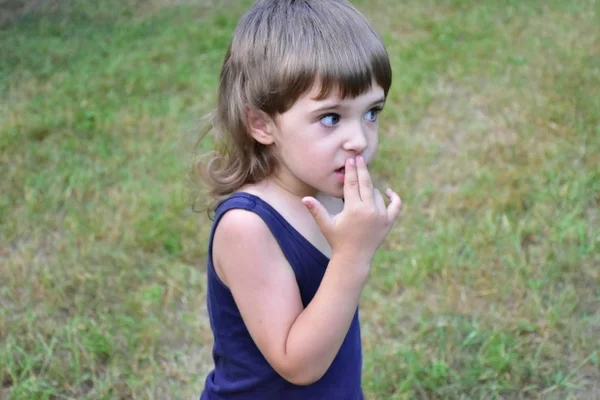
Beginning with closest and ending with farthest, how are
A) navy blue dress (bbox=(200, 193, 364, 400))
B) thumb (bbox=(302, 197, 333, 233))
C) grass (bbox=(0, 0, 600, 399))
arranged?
thumb (bbox=(302, 197, 333, 233)), navy blue dress (bbox=(200, 193, 364, 400)), grass (bbox=(0, 0, 600, 399))

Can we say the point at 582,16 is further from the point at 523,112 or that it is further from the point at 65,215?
the point at 65,215

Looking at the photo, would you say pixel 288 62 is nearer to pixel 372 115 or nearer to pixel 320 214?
pixel 372 115

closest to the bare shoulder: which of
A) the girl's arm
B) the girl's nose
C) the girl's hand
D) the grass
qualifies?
the girl's arm

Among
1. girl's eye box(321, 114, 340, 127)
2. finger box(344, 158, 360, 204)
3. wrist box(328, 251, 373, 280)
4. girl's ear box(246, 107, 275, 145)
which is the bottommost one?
wrist box(328, 251, 373, 280)

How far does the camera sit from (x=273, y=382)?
1.46 m

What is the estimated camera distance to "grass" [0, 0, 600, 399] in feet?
8.18

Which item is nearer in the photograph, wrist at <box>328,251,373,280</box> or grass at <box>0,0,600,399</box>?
wrist at <box>328,251,373,280</box>

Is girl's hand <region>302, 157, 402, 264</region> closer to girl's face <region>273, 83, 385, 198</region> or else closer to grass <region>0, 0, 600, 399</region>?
girl's face <region>273, 83, 385, 198</region>

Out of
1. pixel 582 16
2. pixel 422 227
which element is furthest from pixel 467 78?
pixel 422 227

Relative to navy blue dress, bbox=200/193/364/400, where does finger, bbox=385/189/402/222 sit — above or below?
above

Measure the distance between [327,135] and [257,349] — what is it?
48 cm

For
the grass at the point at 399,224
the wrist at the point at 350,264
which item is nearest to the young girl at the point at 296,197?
the wrist at the point at 350,264

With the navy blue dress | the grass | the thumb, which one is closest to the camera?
the thumb

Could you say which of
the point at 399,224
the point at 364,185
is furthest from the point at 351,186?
the point at 399,224
